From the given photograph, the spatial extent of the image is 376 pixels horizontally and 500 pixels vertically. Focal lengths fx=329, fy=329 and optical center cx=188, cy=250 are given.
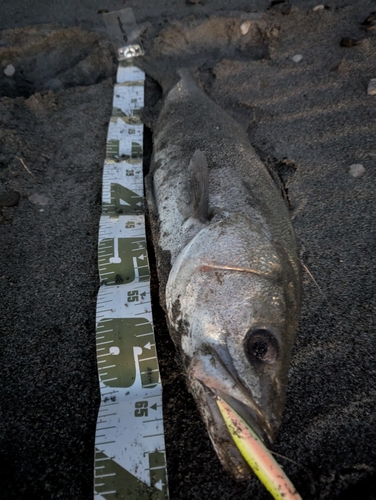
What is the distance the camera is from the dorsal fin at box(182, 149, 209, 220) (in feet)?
7.64

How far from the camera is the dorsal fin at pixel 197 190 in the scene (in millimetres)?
2330

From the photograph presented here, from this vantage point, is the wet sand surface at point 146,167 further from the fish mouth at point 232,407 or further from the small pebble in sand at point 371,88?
the fish mouth at point 232,407

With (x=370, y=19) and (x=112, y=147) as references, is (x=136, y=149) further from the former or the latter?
(x=370, y=19)

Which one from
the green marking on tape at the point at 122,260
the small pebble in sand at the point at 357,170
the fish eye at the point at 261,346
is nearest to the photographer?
the fish eye at the point at 261,346

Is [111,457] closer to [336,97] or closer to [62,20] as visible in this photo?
[336,97]

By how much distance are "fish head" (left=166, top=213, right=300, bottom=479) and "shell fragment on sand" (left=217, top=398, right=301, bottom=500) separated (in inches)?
2.0

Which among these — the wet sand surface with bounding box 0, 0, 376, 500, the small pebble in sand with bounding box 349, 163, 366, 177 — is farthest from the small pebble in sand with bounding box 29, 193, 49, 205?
the small pebble in sand with bounding box 349, 163, 366, 177

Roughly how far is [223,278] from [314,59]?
12.2 feet

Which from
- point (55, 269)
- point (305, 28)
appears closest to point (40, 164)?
point (55, 269)

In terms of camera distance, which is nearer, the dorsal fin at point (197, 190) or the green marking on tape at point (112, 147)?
the dorsal fin at point (197, 190)

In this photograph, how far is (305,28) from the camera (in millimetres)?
4586

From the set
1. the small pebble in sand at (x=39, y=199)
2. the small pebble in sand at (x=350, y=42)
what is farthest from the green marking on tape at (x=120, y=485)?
the small pebble in sand at (x=350, y=42)

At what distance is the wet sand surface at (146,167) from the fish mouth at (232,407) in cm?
33

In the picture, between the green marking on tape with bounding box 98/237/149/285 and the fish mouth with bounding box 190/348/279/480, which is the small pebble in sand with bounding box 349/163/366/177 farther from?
the fish mouth with bounding box 190/348/279/480
